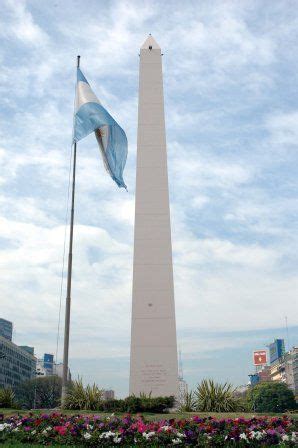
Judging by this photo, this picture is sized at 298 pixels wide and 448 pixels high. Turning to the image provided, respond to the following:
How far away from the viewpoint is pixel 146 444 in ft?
34.6

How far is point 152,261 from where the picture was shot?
82.5 feet

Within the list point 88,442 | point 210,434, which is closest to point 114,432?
point 88,442

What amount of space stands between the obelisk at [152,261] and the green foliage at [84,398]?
4.40 meters

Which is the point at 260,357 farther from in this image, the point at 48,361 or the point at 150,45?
the point at 150,45

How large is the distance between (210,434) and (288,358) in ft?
438

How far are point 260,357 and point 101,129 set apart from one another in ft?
394

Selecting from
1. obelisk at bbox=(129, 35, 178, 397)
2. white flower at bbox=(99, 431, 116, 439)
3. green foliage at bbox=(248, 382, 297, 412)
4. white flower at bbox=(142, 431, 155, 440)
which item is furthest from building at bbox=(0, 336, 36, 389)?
white flower at bbox=(142, 431, 155, 440)

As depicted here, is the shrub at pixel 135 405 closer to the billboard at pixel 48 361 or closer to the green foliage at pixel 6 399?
the green foliage at pixel 6 399

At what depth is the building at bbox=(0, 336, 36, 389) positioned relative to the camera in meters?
97.7

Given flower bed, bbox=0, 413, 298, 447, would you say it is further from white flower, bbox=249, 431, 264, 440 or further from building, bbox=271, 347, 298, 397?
building, bbox=271, 347, 298, 397

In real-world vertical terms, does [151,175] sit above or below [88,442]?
above

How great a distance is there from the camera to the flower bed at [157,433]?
1020 centimetres

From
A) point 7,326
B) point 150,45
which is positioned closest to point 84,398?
point 150,45

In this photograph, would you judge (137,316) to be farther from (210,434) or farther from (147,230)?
(210,434)
